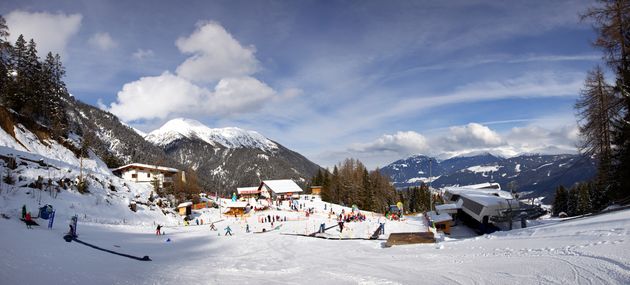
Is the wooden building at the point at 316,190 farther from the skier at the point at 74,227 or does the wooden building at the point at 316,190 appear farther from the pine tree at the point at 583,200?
the skier at the point at 74,227

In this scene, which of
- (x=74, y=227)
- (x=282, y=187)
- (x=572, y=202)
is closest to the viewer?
(x=74, y=227)

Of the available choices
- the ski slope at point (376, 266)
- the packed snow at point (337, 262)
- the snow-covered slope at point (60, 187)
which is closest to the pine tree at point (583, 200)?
the packed snow at point (337, 262)

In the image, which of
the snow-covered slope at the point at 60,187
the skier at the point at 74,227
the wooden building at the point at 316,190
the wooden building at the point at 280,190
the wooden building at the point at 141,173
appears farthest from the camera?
the wooden building at the point at 316,190

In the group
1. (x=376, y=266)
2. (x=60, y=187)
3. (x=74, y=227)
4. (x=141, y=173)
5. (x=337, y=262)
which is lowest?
(x=337, y=262)

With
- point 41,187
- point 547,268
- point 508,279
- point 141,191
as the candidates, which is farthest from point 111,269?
point 141,191

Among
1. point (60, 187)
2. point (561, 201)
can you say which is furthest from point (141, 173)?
point (561, 201)

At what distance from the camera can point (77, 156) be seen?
162 ft

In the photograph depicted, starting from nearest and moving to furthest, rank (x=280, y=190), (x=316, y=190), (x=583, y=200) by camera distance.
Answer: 1. (x=583, y=200)
2. (x=280, y=190)
3. (x=316, y=190)

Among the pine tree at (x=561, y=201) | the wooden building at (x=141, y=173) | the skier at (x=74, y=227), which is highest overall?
the wooden building at (x=141, y=173)

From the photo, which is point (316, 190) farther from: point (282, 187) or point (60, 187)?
point (60, 187)

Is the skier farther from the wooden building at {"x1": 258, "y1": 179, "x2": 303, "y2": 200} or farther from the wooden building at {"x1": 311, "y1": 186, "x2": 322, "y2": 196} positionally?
the wooden building at {"x1": 311, "y1": 186, "x2": 322, "y2": 196}

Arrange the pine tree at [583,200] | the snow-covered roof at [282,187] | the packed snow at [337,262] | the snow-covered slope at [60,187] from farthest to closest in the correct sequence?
1. the snow-covered roof at [282,187]
2. the pine tree at [583,200]
3. the snow-covered slope at [60,187]
4. the packed snow at [337,262]

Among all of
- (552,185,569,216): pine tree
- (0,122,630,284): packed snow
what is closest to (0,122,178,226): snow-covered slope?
(0,122,630,284): packed snow

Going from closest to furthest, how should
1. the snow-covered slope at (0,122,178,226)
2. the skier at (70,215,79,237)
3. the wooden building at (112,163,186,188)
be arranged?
the skier at (70,215,79,237) < the snow-covered slope at (0,122,178,226) < the wooden building at (112,163,186,188)
